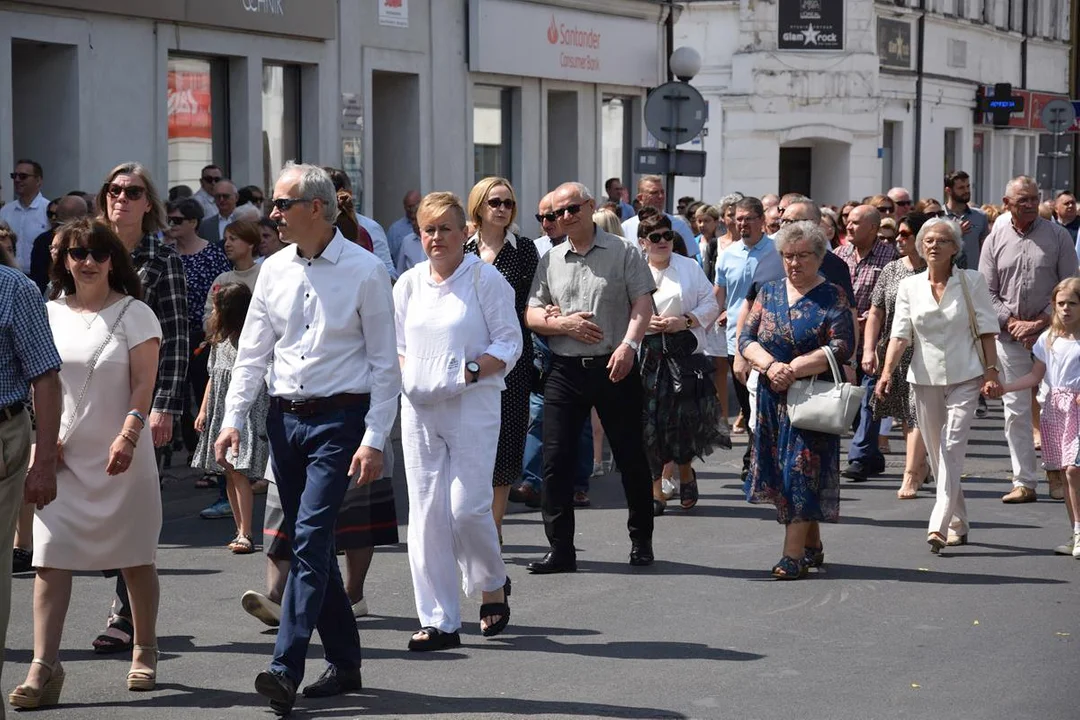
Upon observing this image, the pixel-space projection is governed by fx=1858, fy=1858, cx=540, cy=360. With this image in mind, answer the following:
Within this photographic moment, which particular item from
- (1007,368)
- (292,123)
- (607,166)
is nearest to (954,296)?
(1007,368)

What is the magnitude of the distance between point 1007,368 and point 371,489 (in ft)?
21.7

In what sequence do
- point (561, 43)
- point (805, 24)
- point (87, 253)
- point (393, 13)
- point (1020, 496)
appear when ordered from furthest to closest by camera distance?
point (805, 24)
point (561, 43)
point (393, 13)
point (1020, 496)
point (87, 253)

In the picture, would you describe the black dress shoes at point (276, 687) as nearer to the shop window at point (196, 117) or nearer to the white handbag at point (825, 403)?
the white handbag at point (825, 403)

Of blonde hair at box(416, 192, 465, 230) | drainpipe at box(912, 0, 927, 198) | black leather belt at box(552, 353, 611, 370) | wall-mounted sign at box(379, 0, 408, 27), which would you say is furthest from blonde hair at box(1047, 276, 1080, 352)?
drainpipe at box(912, 0, 927, 198)

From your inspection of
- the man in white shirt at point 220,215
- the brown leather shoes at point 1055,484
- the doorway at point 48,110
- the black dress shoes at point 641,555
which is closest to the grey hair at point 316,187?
the black dress shoes at point 641,555

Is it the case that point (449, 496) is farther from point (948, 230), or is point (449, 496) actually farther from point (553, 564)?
point (948, 230)

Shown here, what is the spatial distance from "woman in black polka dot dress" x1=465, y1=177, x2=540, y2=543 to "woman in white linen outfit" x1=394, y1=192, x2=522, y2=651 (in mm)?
1196

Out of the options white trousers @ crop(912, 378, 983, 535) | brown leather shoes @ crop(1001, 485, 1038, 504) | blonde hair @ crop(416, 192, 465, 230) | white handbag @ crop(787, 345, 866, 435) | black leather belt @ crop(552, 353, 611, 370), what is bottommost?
brown leather shoes @ crop(1001, 485, 1038, 504)

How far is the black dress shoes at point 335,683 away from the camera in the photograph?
6945mm

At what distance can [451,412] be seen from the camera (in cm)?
792

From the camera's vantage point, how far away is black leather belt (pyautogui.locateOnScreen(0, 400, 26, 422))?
607 cm

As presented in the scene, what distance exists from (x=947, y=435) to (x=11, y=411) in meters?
5.91

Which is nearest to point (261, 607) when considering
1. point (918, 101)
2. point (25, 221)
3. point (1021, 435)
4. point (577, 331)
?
point (577, 331)

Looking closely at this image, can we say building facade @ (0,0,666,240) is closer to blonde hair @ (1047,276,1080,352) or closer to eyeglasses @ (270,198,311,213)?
blonde hair @ (1047,276,1080,352)
